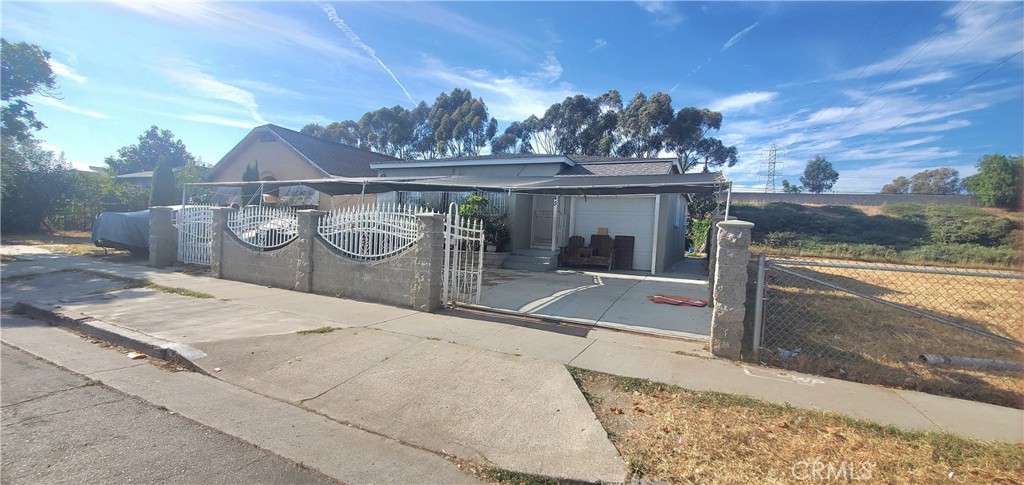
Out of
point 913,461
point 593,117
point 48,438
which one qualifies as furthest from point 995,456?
point 593,117

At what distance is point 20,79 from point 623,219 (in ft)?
77.5

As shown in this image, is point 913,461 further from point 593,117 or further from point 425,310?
point 593,117

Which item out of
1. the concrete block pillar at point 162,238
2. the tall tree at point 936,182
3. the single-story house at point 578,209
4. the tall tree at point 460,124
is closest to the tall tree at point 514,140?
the tall tree at point 460,124

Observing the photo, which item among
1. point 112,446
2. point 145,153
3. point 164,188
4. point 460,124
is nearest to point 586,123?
point 460,124

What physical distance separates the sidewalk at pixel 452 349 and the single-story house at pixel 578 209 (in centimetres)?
746

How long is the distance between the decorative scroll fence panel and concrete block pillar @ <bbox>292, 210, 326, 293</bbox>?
57 cm

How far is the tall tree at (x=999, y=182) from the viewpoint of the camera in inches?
1242

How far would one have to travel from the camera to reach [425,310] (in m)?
7.04

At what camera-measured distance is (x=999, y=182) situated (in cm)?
3238

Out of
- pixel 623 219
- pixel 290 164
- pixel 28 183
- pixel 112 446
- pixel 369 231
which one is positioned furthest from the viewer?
pixel 290 164

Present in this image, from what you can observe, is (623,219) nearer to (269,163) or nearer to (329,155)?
(329,155)

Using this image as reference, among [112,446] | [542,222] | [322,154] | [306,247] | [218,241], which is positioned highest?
[322,154]

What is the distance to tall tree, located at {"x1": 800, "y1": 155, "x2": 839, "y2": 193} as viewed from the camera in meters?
55.5

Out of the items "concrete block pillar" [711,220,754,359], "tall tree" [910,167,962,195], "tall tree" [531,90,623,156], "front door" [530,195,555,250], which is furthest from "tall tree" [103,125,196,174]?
"tall tree" [910,167,962,195]
